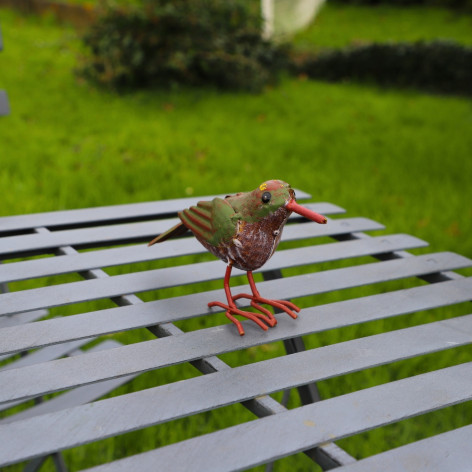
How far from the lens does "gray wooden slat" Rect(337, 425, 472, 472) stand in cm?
96

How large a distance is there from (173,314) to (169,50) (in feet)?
17.6

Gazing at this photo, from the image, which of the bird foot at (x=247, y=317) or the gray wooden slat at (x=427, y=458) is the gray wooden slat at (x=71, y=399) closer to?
the bird foot at (x=247, y=317)

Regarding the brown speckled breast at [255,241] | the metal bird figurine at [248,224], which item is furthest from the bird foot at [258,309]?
the brown speckled breast at [255,241]

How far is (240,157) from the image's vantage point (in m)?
4.61

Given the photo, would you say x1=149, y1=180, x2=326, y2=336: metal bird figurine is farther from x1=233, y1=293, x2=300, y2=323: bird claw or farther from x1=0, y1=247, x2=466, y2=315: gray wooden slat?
x1=0, y1=247, x2=466, y2=315: gray wooden slat

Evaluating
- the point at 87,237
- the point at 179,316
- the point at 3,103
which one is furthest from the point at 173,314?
the point at 3,103

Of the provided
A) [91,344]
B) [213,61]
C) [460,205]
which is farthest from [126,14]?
[91,344]

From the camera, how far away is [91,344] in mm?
2459

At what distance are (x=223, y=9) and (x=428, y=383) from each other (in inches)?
245

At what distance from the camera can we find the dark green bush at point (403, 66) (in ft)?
26.9

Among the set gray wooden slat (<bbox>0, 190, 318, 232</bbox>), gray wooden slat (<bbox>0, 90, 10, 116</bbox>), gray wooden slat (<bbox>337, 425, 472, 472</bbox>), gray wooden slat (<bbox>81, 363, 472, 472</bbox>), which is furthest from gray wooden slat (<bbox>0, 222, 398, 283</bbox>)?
gray wooden slat (<bbox>0, 90, 10, 116</bbox>)

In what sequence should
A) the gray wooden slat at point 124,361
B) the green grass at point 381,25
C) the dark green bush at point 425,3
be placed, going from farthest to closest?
the dark green bush at point 425,3
the green grass at point 381,25
the gray wooden slat at point 124,361

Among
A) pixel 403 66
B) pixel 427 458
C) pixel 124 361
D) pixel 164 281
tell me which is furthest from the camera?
pixel 403 66

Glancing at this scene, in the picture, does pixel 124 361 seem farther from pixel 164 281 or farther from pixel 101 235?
pixel 101 235
